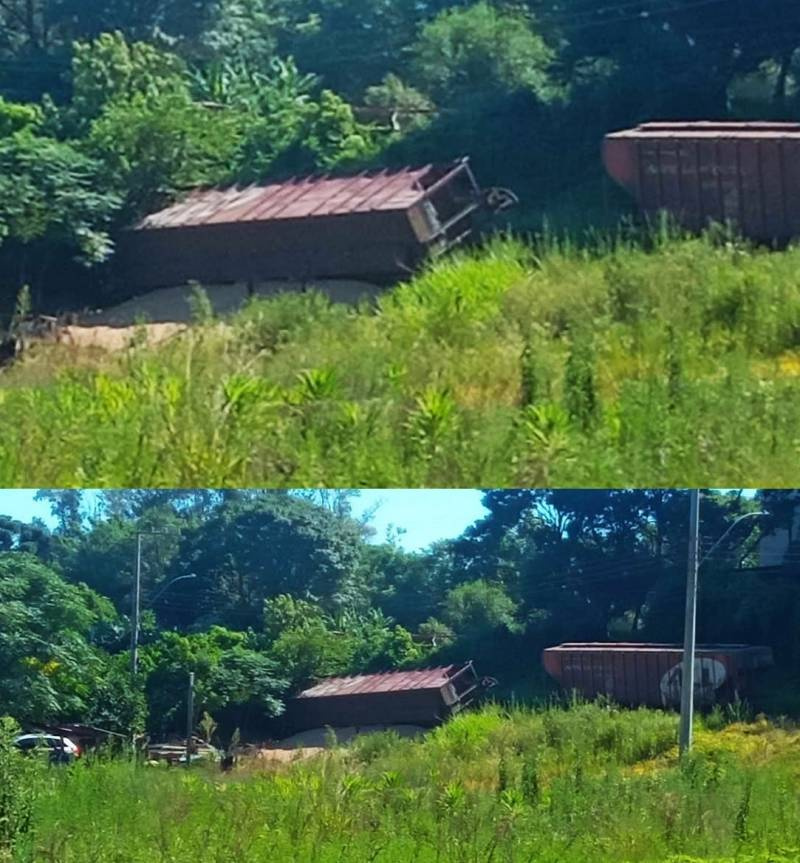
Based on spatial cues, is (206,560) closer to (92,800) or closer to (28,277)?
(92,800)

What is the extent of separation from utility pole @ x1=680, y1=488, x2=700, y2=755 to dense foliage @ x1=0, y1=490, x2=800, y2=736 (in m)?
0.06

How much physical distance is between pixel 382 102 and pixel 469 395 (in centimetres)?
1832

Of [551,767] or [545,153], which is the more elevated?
[545,153]

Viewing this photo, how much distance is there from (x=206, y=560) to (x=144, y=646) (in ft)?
1.53

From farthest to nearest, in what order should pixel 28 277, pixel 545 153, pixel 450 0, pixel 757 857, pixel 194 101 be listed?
1. pixel 450 0
2. pixel 194 101
3. pixel 545 153
4. pixel 28 277
5. pixel 757 857

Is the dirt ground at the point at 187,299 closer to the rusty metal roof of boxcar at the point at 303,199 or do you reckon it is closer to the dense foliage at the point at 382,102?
the rusty metal roof of boxcar at the point at 303,199

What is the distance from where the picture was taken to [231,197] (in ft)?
62.4

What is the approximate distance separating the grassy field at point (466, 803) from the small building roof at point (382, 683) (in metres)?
0.20

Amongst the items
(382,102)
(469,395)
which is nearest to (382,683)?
(469,395)

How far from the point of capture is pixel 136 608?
632 cm

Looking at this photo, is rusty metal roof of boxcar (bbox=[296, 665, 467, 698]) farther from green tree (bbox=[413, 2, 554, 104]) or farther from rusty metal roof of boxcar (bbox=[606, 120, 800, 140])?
green tree (bbox=[413, 2, 554, 104])

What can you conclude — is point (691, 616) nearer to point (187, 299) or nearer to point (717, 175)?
point (717, 175)

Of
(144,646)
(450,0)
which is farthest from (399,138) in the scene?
(144,646)

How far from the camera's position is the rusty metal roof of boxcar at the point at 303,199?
17033 mm
